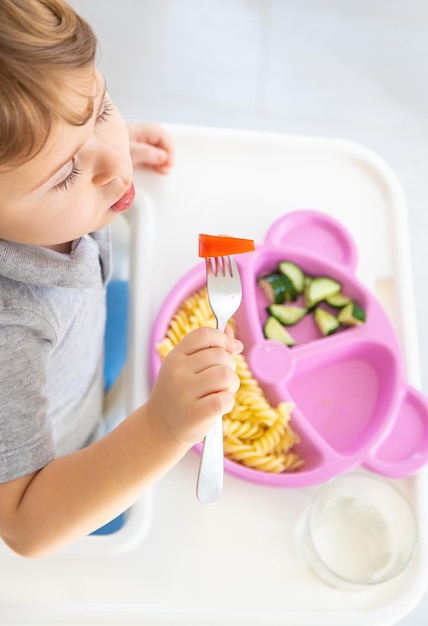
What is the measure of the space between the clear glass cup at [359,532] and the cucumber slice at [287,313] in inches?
6.9

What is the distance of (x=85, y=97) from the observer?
49 cm

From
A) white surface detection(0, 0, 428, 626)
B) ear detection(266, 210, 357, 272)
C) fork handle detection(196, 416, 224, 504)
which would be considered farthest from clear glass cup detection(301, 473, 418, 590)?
white surface detection(0, 0, 428, 626)

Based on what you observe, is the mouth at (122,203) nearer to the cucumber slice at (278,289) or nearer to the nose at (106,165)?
the nose at (106,165)

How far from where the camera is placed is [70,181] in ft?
1.75

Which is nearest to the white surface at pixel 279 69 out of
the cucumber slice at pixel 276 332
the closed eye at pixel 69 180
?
the cucumber slice at pixel 276 332

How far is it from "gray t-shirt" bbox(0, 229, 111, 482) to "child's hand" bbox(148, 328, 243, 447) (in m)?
0.10

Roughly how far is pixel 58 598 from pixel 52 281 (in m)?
0.28

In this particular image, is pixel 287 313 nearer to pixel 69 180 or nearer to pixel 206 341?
pixel 206 341

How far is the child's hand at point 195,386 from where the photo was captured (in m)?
0.56

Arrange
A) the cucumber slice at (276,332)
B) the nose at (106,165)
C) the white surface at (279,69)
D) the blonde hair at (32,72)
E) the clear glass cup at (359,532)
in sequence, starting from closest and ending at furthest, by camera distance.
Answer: the blonde hair at (32,72)
the nose at (106,165)
the clear glass cup at (359,532)
the cucumber slice at (276,332)
the white surface at (279,69)

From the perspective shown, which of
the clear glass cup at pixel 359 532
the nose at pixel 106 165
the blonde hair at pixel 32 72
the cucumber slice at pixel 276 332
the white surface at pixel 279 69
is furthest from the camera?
the white surface at pixel 279 69

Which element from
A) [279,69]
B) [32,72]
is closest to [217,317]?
[32,72]

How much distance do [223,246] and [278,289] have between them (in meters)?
0.18

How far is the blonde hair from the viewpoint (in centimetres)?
44
